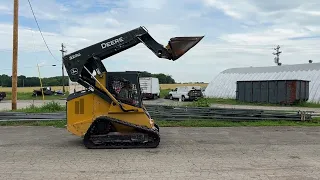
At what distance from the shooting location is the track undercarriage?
1013 centimetres

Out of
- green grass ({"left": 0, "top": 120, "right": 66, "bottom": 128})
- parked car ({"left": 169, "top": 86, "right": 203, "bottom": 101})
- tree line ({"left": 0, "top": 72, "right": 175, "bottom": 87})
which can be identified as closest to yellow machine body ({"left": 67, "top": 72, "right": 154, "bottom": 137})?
green grass ({"left": 0, "top": 120, "right": 66, "bottom": 128})

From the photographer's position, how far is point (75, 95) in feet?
34.8

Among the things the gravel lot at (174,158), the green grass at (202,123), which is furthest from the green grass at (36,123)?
the gravel lot at (174,158)

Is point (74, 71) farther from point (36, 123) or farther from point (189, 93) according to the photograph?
point (189, 93)

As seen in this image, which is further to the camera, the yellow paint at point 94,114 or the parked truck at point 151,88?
the parked truck at point 151,88

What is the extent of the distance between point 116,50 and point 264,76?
38222mm

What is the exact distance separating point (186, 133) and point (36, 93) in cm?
4756

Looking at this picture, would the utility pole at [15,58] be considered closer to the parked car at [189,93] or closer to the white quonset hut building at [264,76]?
the parked car at [189,93]

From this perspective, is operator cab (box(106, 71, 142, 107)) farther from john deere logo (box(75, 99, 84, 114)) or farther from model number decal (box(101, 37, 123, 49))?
john deere logo (box(75, 99, 84, 114))

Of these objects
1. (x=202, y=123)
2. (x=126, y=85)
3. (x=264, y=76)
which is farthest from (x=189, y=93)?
(x=126, y=85)

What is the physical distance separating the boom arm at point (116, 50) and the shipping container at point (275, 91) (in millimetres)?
24818

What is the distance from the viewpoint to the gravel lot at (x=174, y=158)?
24.3 feet

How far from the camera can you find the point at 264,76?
46250mm

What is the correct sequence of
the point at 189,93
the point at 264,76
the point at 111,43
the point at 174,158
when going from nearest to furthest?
1. the point at 174,158
2. the point at 111,43
3. the point at 189,93
4. the point at 264,76
